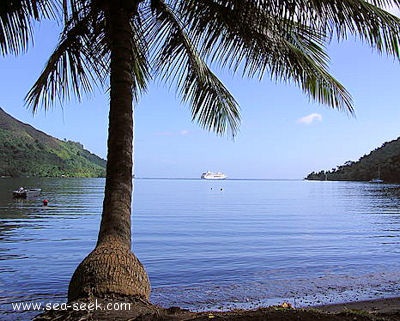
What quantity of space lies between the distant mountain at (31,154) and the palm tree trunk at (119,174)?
140 metres

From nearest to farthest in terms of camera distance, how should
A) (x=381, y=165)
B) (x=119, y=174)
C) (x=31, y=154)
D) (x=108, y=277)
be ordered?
(x=108, y=277) < (x=119, y=174) < (x=381, y=165) < (x=31, y=154)

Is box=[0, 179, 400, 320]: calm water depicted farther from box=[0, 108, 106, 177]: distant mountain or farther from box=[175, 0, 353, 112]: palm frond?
box=[0, 108, 106, 177]: distant mountain

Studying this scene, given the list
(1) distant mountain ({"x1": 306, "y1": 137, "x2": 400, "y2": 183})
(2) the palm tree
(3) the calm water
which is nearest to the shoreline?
(3) the calm water

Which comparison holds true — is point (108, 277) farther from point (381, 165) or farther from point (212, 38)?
point (381, 165)

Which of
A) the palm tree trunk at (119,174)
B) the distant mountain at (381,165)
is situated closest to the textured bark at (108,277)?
the palm tree trunk at (119,174)

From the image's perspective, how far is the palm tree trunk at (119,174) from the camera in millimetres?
4523

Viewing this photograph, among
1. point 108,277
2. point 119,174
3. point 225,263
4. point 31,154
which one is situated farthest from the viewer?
point 31,154

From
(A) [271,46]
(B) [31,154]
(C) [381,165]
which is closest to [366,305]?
(A) [271,46]

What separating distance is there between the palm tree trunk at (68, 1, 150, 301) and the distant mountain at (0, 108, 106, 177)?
459 feet

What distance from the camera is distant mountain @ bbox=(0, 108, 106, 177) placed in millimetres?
149250

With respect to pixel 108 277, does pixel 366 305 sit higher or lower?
lower

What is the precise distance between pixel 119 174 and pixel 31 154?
162882 millimetres

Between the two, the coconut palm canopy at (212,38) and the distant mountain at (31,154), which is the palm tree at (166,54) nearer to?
the coconut palm canopy at (212,38)

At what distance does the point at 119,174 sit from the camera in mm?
5105
